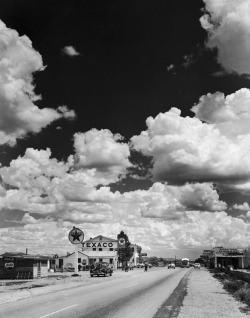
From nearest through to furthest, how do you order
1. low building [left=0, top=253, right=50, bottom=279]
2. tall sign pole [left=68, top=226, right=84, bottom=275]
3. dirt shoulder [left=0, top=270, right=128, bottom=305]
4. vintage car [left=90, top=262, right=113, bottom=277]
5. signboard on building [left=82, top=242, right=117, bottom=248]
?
dirt shoulder [left=0, top=270, right=128, bottom=305]
tall sign pole [left=68, top=226, right=84, bottom=275]
vintage car [left=90, top=262, right=113, bottom=277]
low building [left=0, top=253, right=50, bottom=279]
signboard on building [left=82, top=242, right=117, bottom=248]

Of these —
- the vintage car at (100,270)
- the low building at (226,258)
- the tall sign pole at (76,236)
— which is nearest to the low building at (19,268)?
the vintage car at (100,270)

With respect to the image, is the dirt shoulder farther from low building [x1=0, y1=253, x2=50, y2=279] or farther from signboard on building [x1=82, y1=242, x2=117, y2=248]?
signboard on building [x1=82, y1=242, x2=117, y2=248]

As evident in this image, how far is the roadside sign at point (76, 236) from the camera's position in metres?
45.5

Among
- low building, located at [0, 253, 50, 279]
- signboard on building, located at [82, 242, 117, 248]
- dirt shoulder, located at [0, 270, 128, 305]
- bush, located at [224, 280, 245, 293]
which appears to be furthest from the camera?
signboard on building, located at [82, 242, 117, 248]

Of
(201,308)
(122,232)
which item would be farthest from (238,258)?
(201,308)

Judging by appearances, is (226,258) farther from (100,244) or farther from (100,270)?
(100,270)

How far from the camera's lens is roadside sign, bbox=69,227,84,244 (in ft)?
149

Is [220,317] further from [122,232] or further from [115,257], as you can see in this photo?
[122,232]

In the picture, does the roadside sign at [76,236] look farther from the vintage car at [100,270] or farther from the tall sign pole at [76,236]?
the vintage car at [100,270]

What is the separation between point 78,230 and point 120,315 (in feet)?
105

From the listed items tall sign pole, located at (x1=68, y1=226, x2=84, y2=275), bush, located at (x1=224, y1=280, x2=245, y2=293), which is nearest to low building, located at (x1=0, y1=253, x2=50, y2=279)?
tall sign pole, located at (x1=68, y1=226, x2=84, y2=275)

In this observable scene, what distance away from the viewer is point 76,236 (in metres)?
45.8

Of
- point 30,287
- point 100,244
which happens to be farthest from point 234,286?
point 100,244

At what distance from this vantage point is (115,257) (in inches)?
4739
